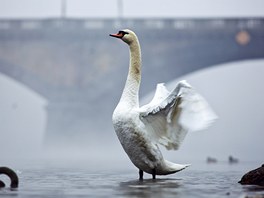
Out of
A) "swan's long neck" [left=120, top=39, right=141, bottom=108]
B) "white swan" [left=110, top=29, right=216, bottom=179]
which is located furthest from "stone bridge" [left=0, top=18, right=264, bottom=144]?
"white swan" [left=110, top=29, right=216, bottom=179]

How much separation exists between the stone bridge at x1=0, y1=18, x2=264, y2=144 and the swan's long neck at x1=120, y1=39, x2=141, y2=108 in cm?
3252

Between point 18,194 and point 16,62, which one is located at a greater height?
point 16,62

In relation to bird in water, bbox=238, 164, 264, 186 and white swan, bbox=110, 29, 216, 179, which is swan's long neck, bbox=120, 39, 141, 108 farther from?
bird in water, bbox=238, 164, 264, 186

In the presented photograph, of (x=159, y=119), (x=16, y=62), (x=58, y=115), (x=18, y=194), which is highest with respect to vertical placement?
(x=16, y=62)

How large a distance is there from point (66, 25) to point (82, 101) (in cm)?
506

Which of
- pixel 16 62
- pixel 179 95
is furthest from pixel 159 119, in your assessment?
pixel 16 62

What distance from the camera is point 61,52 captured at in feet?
152

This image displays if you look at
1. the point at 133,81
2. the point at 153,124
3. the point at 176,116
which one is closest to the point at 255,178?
the point at 176,116

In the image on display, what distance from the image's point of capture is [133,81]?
806 centimetres

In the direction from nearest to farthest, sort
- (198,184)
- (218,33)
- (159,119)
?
(198,184) → (159,119) → (218,33)

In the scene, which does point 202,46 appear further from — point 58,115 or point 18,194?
point 18,194

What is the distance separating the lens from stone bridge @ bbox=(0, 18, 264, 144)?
4150cm

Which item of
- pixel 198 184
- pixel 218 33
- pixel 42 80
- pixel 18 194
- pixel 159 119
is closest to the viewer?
pixel 18 194

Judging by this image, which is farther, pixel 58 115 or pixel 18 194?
pixel 58 115
